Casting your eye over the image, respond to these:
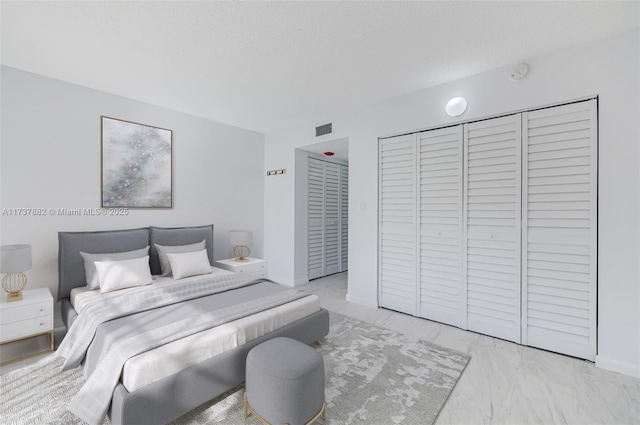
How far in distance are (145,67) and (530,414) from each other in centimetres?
402

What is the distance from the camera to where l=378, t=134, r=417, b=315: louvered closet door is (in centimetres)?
329

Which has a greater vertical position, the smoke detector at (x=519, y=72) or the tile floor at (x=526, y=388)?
the smoke detector at (x=519, y=72)

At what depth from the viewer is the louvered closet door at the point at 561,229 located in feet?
7.54

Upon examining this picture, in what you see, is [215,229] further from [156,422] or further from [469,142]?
[469,142]

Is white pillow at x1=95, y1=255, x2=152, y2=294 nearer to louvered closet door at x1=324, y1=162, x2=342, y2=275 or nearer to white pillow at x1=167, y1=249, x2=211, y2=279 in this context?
white pillow at x1=167, y1=249, x2=211, y2=279

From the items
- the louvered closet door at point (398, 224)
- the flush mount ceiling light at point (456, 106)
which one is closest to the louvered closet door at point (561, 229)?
the flush mount ceiling light at point (456, 106)

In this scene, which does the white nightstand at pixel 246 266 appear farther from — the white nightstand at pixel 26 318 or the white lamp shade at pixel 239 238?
the white nightstand at pixel 26 318

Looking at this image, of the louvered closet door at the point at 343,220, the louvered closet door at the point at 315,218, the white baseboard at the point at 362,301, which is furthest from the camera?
the louvered closet door at the point at 343,220

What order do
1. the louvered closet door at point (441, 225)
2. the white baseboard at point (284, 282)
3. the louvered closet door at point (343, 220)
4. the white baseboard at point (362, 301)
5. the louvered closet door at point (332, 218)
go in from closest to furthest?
the louvered closet door at point (441, 225) < the white baseboard at point (362, 301) < the white baseboard at point (284, 282) < the louvered closet door at point (332, 218) < the louvered closet door at point (343, 220)

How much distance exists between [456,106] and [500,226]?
1284 mm

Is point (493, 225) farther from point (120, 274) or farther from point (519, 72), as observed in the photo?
point (120, 274)

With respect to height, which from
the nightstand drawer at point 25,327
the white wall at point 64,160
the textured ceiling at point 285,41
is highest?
the textured ceiling at point 285,41

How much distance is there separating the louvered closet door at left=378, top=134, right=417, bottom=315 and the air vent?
2.80 ft

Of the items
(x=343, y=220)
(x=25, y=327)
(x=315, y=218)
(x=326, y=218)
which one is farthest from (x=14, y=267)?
(x=343, y=220)
